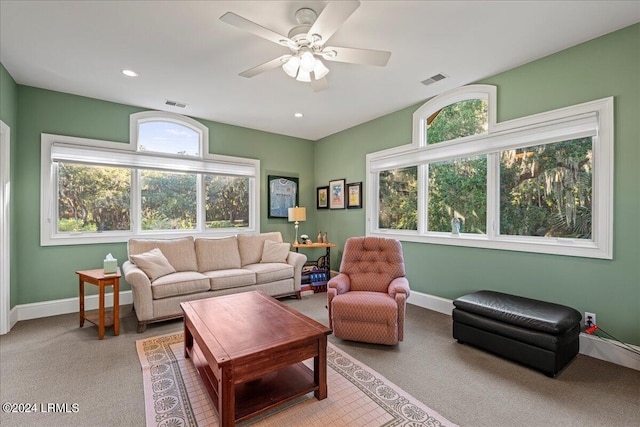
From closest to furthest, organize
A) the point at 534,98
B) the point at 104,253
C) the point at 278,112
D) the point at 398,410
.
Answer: the point at 398,410 → the point at 534,98 → the point at 104,253 → the point at 278,112

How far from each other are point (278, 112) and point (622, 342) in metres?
4.65

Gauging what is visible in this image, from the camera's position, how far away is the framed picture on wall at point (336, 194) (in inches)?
214

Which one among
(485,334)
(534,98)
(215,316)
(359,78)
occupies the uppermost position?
(359,78)

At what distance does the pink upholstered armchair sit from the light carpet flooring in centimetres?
17

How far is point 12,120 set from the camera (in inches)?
131

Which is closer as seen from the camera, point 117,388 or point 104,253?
point 117,388

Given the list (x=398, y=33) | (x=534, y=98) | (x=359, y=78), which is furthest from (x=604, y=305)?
(x=359, y=78)

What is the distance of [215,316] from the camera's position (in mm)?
2379

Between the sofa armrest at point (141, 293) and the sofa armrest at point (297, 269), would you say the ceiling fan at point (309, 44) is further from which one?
the sofa armrest at point (297, 269)

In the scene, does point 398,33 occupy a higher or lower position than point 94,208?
higher

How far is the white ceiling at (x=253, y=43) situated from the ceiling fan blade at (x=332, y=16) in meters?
0.27

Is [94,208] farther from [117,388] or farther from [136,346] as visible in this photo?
[117,388]

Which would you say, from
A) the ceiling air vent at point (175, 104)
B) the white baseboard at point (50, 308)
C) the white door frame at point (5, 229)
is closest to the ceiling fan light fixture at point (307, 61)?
the ceiling air vent at point (175, 104)

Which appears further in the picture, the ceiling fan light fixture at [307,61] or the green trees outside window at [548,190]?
the green trees outside window at [548,190]
